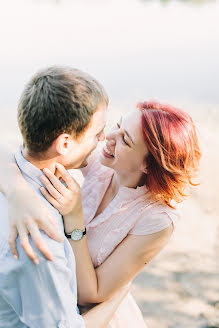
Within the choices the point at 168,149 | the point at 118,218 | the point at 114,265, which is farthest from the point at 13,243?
the point at 168,149

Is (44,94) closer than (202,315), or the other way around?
(44,94)

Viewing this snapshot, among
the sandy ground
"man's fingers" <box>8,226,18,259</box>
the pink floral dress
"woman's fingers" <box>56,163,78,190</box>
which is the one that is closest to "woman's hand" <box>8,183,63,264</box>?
"man's fingers" <box>8,226,18,259</box>

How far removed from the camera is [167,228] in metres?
2.09

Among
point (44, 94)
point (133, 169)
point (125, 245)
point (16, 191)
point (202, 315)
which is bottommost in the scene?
point (202, 315)

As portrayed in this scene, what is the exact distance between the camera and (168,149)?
82.1 inches

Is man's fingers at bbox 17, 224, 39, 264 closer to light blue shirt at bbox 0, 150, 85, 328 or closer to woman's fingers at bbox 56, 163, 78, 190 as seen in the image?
light blue shirt at bbox 0, 150, 85, 328

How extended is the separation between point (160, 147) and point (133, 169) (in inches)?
10.0

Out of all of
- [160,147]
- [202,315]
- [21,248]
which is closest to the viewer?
[21,248]

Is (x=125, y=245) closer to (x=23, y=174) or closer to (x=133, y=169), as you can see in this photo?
(x=133, y=169)

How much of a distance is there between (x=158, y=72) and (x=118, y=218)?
8.94 meters

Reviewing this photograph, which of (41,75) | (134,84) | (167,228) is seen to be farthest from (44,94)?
(134,84)

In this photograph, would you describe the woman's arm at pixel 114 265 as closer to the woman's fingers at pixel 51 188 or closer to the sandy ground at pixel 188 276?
the woman's fingers at pixel 51 188

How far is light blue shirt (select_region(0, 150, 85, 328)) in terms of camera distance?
1.48 metres

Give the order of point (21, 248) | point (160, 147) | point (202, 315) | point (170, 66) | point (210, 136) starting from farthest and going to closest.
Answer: point (170, 66)
point (210, 136)
point (202, 315)
point (160, 147)
point (21, 248)
